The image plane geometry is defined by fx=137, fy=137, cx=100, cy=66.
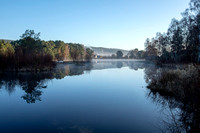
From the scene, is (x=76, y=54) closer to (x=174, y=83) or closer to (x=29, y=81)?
(x=29, y=81)

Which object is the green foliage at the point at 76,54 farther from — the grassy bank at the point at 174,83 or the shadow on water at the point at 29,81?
the grassy bank at the point at 174,83

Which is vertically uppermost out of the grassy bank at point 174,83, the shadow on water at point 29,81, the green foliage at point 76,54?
the green foliage at point 76,54

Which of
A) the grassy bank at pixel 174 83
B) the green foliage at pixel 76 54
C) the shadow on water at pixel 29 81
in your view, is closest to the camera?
the grassy bank at pixel 174 83

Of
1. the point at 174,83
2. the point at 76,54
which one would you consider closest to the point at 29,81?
the point at 174,83

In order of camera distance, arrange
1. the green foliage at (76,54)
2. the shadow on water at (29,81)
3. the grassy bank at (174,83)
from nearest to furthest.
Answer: the grassy bank at (174,83) → the shadow on water at (29,81) → the green foliage at (76,54)

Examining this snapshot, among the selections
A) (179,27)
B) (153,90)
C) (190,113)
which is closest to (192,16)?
(179,27)

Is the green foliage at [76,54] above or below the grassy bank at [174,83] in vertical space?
above

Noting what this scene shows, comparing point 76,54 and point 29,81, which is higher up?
point 76,54

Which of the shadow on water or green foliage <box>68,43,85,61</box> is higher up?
Result: green foliage <box>68,43,85,61</box>

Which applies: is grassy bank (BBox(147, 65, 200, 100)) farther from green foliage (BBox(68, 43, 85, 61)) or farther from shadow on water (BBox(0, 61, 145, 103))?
green foliage (BBox(68, 43, 85, 61))

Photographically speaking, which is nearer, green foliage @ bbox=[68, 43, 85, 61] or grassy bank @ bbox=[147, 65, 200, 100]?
grassy bank @ bbox=[147, 65, 200, 100]

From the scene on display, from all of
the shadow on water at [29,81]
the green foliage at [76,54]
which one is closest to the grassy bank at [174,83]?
the shadow on water at [29,81]

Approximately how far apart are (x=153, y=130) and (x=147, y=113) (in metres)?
1.55

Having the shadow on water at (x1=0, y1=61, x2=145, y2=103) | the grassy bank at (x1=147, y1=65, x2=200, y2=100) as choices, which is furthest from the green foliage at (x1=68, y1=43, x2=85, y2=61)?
the grassy bank at (x1=147, y1=65, x2=200, y2=100)
